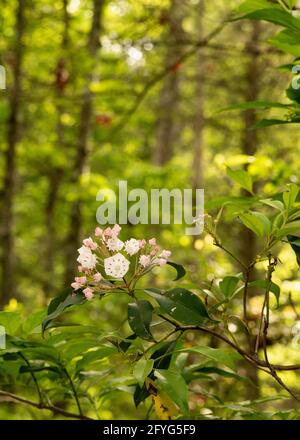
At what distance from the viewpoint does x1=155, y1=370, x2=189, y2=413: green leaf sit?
4.86 ft

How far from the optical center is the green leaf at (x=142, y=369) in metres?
1.42

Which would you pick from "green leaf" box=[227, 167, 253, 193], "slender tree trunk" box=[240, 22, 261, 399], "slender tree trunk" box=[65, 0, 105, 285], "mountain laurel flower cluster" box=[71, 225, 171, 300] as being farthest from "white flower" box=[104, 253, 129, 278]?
"slender tree trunk" box=[240, 22, 261, 399]

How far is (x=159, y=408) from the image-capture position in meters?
1.75

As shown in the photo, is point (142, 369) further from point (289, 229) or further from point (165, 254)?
point (289, 229)

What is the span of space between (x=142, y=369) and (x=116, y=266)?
0.75 feet

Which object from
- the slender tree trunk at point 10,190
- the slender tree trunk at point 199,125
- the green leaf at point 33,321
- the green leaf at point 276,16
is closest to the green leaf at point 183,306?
the green leaf at point 33,321

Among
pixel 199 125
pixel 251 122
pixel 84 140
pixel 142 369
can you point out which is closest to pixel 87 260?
pixel 142 369

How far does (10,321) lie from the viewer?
185cm

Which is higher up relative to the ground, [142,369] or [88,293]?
[88,293]

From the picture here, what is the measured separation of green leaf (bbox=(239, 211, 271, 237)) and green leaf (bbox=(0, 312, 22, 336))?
0.67 metres

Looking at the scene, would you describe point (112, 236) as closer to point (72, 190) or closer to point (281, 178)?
point (281, 178)

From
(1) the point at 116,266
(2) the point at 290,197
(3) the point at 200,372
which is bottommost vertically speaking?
(3) the point at 200,372

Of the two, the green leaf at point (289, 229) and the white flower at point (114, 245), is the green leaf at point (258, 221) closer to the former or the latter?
the green leaf at point (289, 229)
